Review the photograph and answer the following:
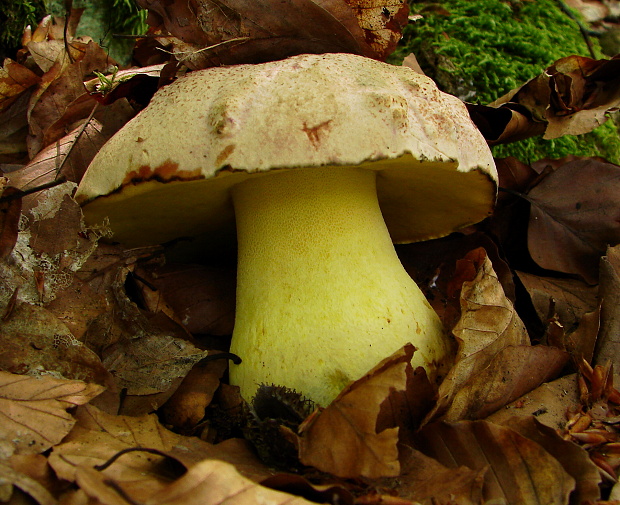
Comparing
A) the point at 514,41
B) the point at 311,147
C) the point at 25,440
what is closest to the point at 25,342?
the point at 25,440

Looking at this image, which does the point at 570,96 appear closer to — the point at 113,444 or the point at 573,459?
the point at 573,459

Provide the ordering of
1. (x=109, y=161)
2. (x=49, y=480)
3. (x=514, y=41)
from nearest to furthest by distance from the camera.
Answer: (x=49, y=480) → (x=109, y=161) → (x=514, y=41)

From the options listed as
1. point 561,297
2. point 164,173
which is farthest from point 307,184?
point 561,297

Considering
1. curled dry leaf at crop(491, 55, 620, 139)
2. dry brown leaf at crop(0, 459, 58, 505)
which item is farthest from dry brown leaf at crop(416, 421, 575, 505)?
curled dry leaf at crop(491, 55, 620, 139)

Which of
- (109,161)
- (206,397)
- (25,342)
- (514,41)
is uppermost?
(109,161)

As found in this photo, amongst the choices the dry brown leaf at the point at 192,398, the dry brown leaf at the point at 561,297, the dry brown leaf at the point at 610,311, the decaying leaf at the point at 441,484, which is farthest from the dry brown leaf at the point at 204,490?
the dry brown leaf at the point at 561,297

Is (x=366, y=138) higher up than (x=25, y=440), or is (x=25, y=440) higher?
(x=366, y=138)

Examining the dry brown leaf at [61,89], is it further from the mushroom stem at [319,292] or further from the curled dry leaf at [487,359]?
the curled dry leaf at [487,359]

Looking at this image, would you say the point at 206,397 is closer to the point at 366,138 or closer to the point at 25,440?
the point at 25,440
